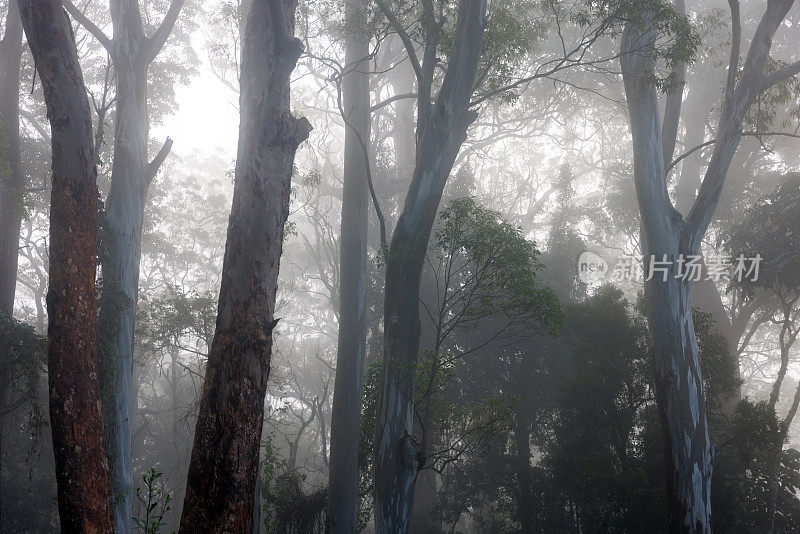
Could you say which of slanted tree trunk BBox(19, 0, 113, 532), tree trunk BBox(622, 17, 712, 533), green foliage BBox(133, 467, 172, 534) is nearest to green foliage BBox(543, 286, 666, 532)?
tree trunk BBox(622, 17, 712, 533)

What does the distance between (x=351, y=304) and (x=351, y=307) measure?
5 cm

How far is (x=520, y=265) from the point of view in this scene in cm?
694

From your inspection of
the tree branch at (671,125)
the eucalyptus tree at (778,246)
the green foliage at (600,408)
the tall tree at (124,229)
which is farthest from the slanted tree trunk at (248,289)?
the eucalyptus tree at (778,246)

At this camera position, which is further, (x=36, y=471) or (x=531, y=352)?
(x=36, y=471)

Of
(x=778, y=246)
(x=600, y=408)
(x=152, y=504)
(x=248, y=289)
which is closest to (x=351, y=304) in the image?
(x=600, y=408)

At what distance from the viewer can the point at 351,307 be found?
10.4 metres

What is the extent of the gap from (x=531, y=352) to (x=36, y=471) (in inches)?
501

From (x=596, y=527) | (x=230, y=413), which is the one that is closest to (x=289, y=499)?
(x=596, y=527)

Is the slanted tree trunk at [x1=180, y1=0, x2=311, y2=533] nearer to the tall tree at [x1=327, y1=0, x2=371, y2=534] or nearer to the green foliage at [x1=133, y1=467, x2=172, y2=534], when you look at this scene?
the green foliage at [x1=133, y1=467, x2=172, y2=534]

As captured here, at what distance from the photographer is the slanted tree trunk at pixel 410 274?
626 centimetres

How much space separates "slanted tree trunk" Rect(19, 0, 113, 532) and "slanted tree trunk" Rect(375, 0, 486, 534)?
10.2ft

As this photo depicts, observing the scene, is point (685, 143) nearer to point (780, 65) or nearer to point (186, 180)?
point (780, 65)

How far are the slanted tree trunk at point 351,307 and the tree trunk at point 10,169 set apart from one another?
526 cm

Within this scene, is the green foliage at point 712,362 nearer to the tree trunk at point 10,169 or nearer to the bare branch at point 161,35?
the bare branch at point 161,35
